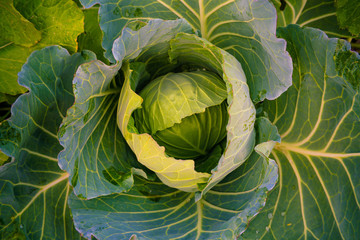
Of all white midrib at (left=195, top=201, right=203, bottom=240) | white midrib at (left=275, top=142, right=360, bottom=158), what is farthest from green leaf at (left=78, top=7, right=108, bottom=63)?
white midrib at (left=275, top=142, right=360, bottom=158)

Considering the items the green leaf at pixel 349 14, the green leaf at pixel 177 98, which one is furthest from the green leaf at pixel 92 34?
the green leaf at pixel 349 14

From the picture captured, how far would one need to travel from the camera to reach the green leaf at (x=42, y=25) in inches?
62.7

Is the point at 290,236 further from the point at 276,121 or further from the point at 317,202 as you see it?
the point at 276,121

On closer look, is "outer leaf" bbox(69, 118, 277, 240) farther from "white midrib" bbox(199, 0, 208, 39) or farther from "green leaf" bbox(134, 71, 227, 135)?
"white midrib" bbox(199, 0, 208, 39)

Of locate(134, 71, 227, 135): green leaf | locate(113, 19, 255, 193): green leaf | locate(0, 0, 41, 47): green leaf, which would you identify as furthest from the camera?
locate(0, 0, 41, 47): green leaf

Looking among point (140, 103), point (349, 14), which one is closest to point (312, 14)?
point (349, 14)

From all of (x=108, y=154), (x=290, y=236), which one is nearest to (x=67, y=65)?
(x=108, y=154)

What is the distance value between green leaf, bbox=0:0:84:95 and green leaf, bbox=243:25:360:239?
918mm

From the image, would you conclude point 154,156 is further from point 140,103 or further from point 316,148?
point 316,148

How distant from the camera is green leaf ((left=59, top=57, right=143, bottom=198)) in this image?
121 centimetres

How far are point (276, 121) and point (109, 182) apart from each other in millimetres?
791

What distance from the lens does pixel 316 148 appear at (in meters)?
1.54

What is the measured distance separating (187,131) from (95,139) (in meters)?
0.38

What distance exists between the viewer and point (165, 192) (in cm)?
162
